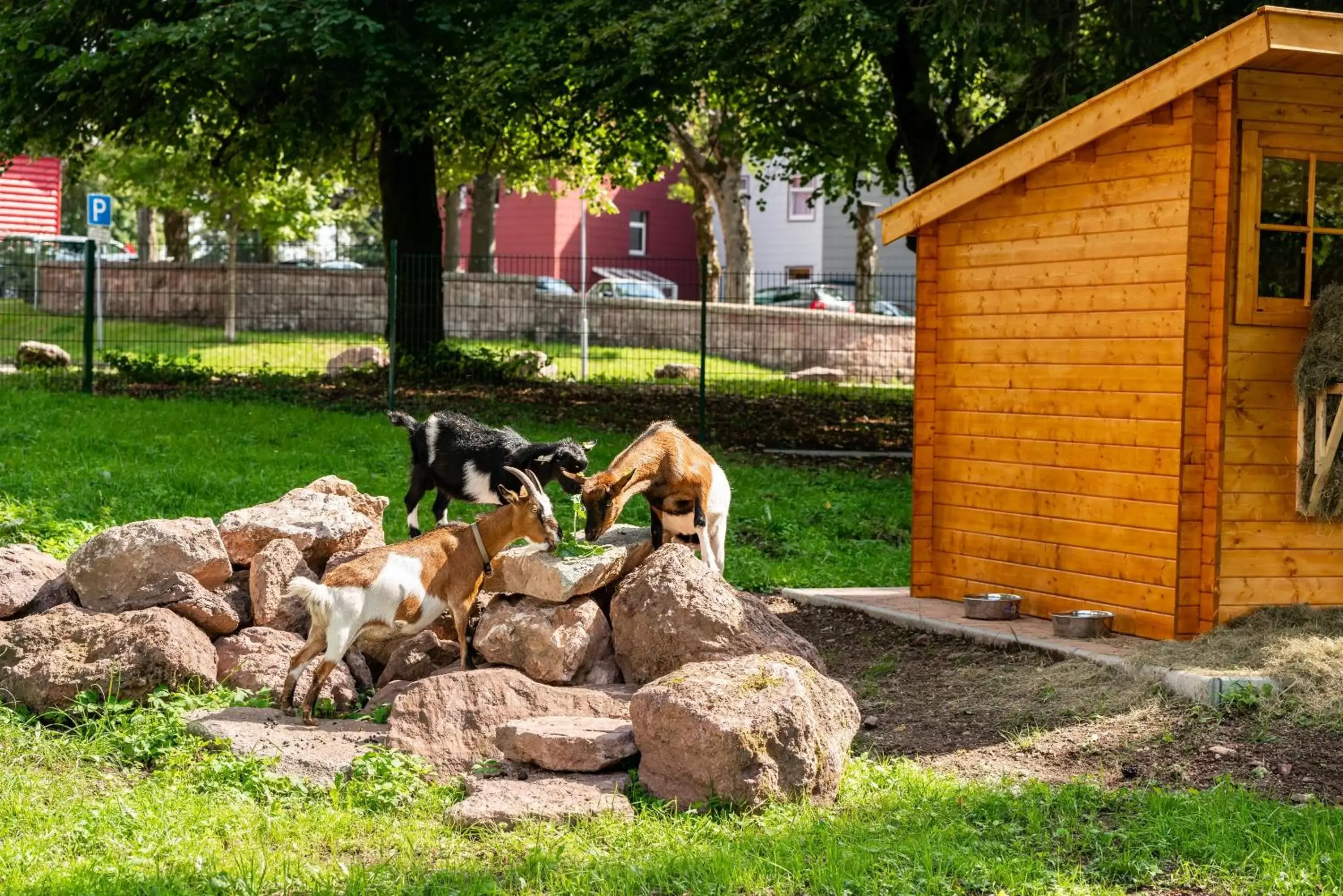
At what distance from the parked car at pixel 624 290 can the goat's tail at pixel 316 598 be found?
18.0m

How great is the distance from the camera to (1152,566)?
8.25 m

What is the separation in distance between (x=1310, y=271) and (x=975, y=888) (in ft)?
16.3

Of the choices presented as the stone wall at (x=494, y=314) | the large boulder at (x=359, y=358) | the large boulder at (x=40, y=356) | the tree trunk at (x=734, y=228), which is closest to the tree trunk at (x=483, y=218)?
the tree trunk at (x=734, y=228)

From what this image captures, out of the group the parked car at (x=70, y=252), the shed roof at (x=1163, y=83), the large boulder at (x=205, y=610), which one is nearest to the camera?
the large boulder at (x=205, y=610)

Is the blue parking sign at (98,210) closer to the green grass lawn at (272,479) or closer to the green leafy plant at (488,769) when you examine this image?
the green grass lawn at (272,479)

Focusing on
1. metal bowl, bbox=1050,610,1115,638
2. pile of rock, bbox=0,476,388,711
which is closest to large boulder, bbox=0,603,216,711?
pile of rock, bbox=0,476,388,711

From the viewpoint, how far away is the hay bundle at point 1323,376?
777 cm

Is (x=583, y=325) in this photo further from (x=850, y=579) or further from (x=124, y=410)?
(x=850, y=579)

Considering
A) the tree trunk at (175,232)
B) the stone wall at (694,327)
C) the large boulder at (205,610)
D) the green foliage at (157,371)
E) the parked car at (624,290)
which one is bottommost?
the large boulder at (205,610)

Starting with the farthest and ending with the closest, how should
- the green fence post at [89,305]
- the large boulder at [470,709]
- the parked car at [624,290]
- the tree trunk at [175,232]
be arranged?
1. the tree trunk at [175,232]
2. the parked car at [624,290]
3. the green fence post at [89,305]
4. the large boulder at [470,709]

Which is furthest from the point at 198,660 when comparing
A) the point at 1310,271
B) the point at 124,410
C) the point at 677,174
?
the point at 677,174

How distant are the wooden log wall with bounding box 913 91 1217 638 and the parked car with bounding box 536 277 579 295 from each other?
57.6 ft

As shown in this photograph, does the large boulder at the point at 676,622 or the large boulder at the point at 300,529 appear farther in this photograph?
the large boulder at the point at 300,529

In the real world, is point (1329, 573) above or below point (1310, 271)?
below
